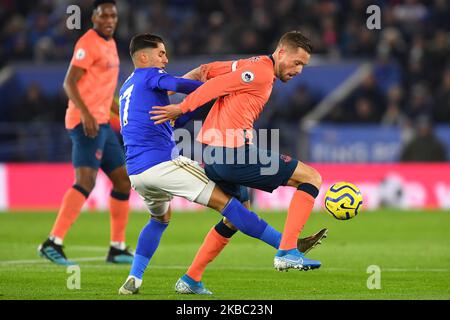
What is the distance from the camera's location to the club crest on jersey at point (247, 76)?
26.6ft

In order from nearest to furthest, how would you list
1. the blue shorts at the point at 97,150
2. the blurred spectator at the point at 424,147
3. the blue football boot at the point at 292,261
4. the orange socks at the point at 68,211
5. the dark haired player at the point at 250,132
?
the blue football boot at the point at 292,261
the dark haired player at the point at 250,132
the orange socks at the point at 68,211
the blue shorts at the point at 97,150
the blurred spectator at the point at 424,147

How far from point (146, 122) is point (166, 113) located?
0.23 m

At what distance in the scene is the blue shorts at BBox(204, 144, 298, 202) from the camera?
809 centimetres

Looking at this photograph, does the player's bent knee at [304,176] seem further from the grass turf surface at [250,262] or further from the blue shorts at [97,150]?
the blue shorts at [97,150]

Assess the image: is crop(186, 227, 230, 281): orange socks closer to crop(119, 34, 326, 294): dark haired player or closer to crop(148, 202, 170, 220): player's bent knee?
crop(119, 34, 326, 294): dark haired player

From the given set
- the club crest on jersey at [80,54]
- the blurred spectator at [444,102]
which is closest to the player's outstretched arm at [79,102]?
the club crest on jersey at [80,54]

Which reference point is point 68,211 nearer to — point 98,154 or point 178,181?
point 98,154

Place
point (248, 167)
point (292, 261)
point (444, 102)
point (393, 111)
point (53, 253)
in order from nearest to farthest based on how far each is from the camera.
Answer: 1. point (292, 261)
2. point (248, 167)
3. point (53, 253)
4. point (444, 102)
5. point (393, 111)

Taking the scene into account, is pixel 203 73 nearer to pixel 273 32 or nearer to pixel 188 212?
pixel 188 212

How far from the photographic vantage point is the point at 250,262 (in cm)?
1129

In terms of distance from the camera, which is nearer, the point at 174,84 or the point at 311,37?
the point at 174,84

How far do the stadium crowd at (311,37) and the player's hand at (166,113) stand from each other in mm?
12422

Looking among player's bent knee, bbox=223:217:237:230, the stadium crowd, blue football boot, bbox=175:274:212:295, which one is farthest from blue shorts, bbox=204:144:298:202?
the stadium crowd

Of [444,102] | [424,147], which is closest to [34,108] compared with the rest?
[424,147]
